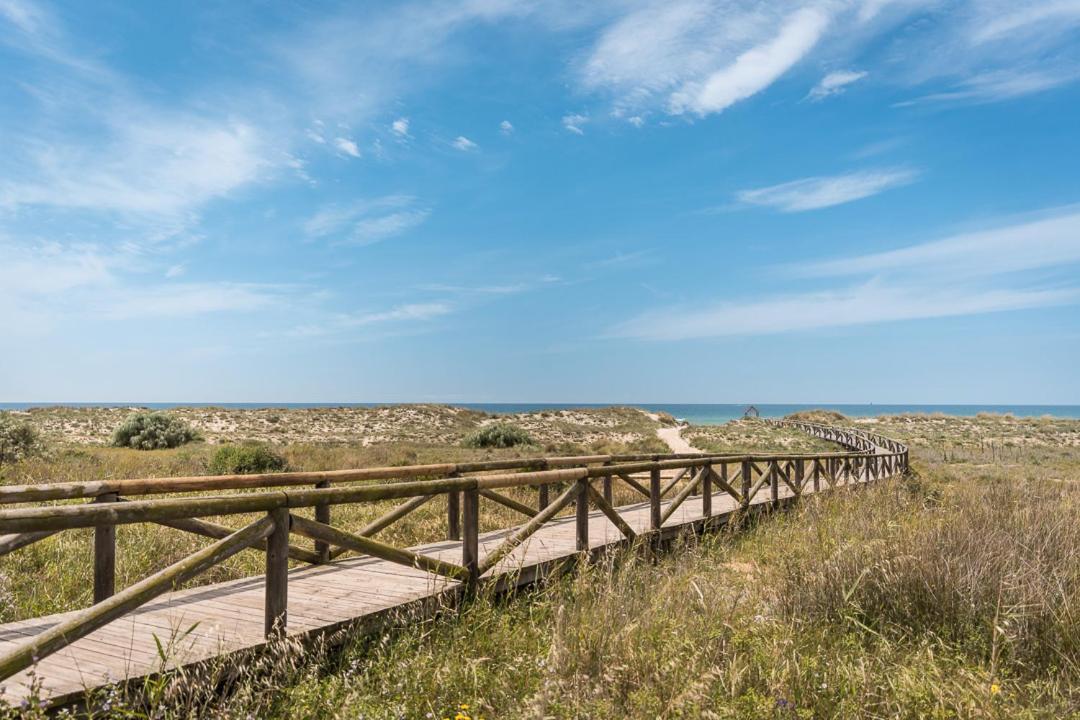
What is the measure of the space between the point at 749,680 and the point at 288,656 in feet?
9.49

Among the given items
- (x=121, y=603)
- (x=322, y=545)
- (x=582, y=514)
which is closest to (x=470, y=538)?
(x=582, y=514)

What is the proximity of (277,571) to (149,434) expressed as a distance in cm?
2965

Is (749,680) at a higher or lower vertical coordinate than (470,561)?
lower

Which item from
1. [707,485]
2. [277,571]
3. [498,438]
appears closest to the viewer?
[277,571]

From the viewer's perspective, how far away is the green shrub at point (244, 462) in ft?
64.3

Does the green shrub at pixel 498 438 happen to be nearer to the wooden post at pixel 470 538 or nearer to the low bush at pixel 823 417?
the wooden post at pixel 470 538

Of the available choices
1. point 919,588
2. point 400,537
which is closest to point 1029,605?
point 919,588

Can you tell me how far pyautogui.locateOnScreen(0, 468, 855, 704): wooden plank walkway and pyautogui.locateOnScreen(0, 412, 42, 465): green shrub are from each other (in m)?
16.6

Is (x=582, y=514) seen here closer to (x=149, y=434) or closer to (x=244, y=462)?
(x=244, y=462)

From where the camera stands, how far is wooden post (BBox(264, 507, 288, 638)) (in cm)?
437

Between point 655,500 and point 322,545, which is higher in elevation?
point 655,500

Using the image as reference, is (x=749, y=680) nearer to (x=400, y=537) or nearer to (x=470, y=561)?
(x=470, y=561)

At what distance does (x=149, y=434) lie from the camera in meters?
29.7

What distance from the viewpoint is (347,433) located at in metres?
41.7
